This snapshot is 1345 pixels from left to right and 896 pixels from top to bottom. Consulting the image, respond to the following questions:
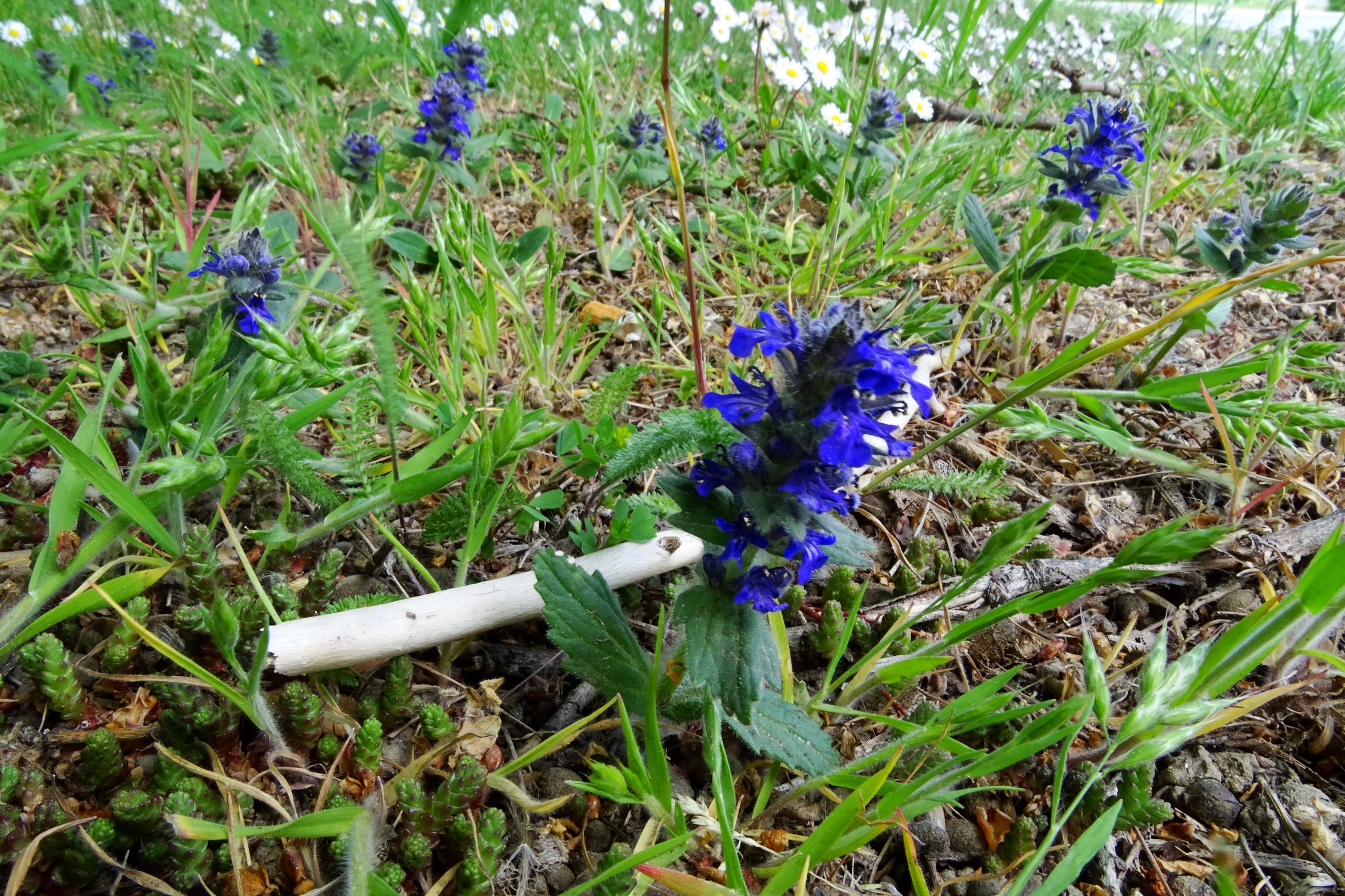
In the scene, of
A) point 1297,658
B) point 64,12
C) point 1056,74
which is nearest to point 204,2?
point 64,12

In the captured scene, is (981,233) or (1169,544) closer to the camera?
(1169,544)

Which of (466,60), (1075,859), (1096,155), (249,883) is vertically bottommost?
(249,883)

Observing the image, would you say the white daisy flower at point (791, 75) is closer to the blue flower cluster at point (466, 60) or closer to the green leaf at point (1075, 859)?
the blue flower cluster at point (466, 60)

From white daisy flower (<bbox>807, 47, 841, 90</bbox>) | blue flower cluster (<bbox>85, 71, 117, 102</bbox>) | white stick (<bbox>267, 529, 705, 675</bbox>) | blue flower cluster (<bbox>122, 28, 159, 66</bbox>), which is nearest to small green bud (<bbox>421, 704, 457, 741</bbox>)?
white stick (<bbox>267, 529, 705, 675</bbox>)

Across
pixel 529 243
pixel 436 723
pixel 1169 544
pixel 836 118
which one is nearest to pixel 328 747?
pixel 436 723

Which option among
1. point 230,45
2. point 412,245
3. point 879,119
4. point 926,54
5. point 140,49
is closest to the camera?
point 412,245

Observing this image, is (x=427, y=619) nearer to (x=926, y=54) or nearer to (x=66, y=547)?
(x=66, y=547)

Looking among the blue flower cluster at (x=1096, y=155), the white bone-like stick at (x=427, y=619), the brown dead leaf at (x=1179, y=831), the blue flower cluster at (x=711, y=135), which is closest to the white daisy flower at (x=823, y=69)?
the blue flower cluster at (x=711, y=135)

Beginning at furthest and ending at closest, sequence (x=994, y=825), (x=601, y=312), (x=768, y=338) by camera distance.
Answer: (x=601, y=312), (x=994, y=825), (x=768, y=338)
